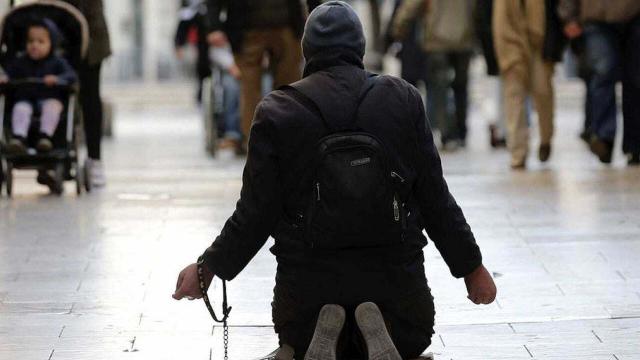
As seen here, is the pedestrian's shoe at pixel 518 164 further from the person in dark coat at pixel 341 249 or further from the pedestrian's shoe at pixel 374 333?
the pedestrian's shoe at pixel 374 333

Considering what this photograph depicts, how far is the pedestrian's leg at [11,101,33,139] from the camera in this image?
11453 millimetres

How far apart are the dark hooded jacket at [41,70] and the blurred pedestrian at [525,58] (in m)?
3.54

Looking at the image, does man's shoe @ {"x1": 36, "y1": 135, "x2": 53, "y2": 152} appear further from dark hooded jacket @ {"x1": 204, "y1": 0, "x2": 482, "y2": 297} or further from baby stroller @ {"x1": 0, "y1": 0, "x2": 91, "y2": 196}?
dark hooded jacket @ {"x1": 204, "y1": 0, "x2": 482, "y2": 297}

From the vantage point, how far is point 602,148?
1338 centimetres

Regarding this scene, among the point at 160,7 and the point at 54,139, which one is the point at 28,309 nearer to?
the point at 54,139

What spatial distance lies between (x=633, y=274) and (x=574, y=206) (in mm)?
2782

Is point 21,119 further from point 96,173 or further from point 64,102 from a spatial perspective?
point 96,173

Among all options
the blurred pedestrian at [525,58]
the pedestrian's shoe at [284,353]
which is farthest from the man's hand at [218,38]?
the pedestrian's shoe at [284,353]

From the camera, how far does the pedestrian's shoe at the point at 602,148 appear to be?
13328mm

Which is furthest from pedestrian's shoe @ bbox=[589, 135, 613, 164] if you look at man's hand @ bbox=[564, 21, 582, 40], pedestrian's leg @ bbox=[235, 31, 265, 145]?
pedestrian's leg @ bbox=[235, 31, 265, 145]

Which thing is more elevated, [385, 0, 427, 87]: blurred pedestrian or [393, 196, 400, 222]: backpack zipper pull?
[393, 196, 400, 222]: backpack zipper pull

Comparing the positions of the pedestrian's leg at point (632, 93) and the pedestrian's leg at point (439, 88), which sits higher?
the pedestrian's leg at point (632, 93)

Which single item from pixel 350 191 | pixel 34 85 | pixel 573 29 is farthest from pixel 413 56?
pixel 350 191

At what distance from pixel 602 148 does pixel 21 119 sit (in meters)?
4.57
